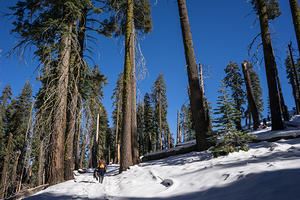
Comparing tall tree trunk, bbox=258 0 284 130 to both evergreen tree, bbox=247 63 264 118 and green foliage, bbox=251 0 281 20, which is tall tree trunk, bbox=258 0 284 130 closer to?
green foliage, bbox=251 0 281 20

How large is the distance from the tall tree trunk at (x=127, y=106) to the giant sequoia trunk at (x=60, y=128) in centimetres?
271

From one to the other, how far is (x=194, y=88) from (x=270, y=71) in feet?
16.1

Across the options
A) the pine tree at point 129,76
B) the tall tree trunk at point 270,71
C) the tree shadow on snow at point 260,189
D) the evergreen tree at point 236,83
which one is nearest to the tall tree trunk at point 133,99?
the pine tree at point 129,76

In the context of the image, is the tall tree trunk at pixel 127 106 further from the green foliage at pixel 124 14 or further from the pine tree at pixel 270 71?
the pine tree at pixel 270 71

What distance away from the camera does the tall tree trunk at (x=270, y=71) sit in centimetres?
912

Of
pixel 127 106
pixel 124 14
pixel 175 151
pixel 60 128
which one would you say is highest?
pixel 124 14

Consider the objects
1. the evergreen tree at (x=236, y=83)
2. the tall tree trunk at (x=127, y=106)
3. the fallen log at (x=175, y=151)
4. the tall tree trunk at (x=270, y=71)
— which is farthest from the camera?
the evergreen tree at (x=236, y=83)

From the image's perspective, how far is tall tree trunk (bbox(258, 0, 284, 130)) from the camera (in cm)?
912

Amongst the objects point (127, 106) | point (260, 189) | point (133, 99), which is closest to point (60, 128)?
point (127, 106)

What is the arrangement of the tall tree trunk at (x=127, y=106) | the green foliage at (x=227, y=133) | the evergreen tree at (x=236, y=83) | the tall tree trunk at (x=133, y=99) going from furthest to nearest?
1. the evergreen tree at (x=236, y=83)
2. the tall tree trunk at (x=133, y=99)
3. the tall tree trunk at (x=127, y=106)
4. the green foliage at (x=227, y=133)

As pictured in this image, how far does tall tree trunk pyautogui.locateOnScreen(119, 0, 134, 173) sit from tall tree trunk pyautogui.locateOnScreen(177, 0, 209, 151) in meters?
2.99

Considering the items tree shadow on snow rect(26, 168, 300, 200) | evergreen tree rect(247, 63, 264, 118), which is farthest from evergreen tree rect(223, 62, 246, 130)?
tree shadow on snow rect(26, 168, 300, 200)

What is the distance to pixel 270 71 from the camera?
375 inches

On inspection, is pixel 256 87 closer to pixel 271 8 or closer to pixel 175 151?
pixel 271 8
